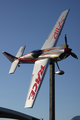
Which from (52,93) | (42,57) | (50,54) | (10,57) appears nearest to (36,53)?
(42,57)

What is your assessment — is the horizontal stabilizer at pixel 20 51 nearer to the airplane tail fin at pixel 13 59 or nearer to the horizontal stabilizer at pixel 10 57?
the airplane tail fin at pixel 13 59

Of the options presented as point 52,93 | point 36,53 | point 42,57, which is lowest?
point 52,93

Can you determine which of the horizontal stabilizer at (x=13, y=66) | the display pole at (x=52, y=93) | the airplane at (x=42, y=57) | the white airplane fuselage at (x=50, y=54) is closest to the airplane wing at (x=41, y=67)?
the airplane at (x=42, y=57)

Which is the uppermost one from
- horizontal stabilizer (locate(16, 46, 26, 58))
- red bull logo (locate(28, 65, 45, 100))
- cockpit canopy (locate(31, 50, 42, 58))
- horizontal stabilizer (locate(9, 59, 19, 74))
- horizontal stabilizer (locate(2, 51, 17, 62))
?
horizontal stabilizer (locate(16, 46, 26, 58))

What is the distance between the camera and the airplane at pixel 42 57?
2586cm

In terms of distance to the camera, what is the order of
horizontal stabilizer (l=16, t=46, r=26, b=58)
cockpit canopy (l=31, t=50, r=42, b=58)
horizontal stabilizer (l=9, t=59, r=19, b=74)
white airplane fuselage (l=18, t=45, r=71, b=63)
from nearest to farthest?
white airplane fuselage (l=18, t=45, r=71, b=63)
cockpit canopy (l=31, t=50, r=42, b=58)
horizontal stabilizer (l=9, t=59, r=19, b=74)
horizontal stabilizer (l=16, t=46, r=26, b=58)

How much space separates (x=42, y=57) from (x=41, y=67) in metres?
1.87

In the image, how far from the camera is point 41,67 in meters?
29.0

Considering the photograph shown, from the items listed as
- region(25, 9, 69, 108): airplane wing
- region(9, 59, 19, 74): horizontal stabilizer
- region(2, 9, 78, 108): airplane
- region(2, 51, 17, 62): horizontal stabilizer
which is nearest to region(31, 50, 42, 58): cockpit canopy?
region(2, 9, 78, 108): airplane

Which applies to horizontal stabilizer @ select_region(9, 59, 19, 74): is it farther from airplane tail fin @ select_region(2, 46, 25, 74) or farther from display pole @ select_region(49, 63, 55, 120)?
display pole @ select_region(49, 63, 55, 120)

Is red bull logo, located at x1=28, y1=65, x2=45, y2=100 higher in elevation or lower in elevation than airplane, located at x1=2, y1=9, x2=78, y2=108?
lower

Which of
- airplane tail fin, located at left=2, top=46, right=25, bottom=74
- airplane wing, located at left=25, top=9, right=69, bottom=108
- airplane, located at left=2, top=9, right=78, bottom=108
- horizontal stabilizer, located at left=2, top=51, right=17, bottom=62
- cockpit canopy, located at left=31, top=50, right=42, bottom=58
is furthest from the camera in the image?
horizontal stabilizer, located at left=2, top=51, right=17, bottom=62

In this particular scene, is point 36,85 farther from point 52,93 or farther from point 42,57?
point 52,93

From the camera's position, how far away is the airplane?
25856mm
